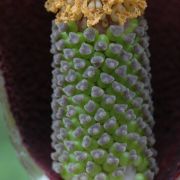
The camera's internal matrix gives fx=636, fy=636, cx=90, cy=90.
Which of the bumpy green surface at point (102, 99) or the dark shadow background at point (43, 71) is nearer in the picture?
the bumpy green surface at point (102, 99)

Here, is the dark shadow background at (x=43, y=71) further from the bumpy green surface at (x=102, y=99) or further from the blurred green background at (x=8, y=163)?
the blurred green background at (x=8, y=163)

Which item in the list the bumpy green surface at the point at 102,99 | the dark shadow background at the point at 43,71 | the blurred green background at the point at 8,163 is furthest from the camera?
the blurred green background at the point at 8,163

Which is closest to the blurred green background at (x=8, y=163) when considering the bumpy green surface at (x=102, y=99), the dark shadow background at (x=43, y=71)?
the dark shadow background at (x=43, y=71)

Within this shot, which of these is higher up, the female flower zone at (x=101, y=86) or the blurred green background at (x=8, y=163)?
the female flower zone at (x=101, y=86)

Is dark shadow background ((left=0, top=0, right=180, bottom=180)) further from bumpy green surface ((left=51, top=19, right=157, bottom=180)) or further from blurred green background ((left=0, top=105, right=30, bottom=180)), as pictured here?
blurred green background ((left=0, top=105, right=30, bottom=180))

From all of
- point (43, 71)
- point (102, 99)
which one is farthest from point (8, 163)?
point (102, 99)

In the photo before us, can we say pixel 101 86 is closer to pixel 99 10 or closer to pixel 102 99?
pixel 102 99

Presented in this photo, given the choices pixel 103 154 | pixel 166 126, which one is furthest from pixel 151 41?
pixel 103 154
